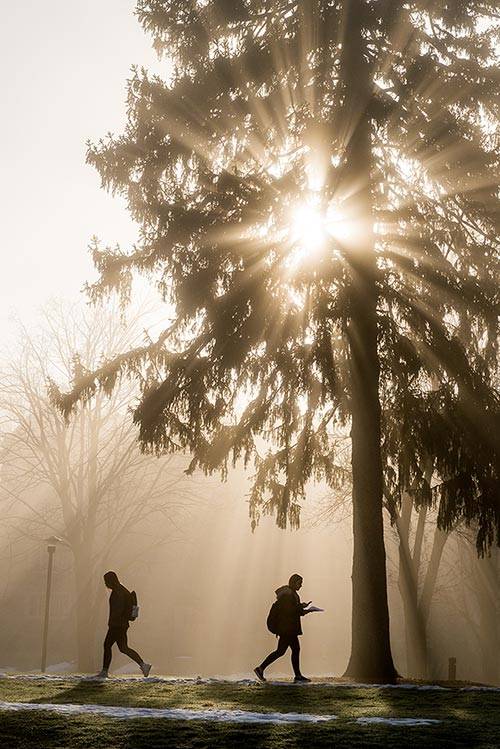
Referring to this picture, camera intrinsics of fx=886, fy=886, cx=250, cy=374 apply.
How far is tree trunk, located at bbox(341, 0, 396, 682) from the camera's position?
1465cm

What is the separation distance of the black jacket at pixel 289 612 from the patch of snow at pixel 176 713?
181 inches

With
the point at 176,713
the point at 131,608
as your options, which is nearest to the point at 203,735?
the point at 176,713

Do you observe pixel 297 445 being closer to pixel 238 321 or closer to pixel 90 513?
pixel 238 321

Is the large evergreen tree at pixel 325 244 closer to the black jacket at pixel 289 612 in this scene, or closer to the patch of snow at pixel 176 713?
the black jacket at pixel 289 612

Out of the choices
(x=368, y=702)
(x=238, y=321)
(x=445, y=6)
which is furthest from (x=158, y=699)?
(x=445, y=6)

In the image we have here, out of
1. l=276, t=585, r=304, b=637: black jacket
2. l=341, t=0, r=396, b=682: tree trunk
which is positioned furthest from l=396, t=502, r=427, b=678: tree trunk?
l=276, t=585, r=304, b=637: black jacket

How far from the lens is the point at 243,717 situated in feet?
27.2

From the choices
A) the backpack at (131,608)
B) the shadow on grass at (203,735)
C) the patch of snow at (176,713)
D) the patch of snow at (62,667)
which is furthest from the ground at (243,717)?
the patch of snow at (62,667)

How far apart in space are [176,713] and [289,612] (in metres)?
5.19

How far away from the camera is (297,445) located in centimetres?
1697

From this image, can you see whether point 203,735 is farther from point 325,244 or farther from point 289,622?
point 325,244

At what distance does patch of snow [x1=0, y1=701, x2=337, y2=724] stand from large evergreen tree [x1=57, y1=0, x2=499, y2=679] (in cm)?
636

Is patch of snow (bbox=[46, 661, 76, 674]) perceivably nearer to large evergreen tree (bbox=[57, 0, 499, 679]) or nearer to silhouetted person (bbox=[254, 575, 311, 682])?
large evergreen tree (bbox=[57, 0, 499, 679])

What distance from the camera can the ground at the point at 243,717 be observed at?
691 centimetres
